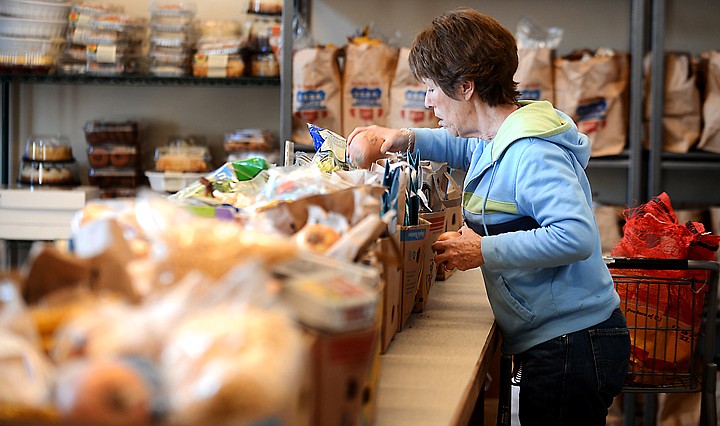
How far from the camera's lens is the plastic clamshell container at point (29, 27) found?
3412mm

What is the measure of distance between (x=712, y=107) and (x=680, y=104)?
12 centimetres

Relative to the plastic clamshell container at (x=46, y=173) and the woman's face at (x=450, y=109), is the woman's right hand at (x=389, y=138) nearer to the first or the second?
the woman's face at (x=450, y=109)

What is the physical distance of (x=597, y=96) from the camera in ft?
10.8

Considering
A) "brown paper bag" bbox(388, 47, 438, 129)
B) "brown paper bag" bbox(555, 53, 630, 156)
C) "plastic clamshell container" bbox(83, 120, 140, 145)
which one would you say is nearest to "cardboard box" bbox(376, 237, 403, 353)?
"brown paper bag" bbox(388, 47, 438, 129)

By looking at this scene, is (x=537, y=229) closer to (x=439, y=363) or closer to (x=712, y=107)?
(x=439, y=363)

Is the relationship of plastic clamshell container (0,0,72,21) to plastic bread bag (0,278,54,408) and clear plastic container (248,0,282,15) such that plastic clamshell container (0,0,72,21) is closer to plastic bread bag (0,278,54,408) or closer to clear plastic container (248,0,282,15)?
clear plastic container (248,0,282,15)

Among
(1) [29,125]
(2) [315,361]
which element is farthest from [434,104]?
(1) [29,125]

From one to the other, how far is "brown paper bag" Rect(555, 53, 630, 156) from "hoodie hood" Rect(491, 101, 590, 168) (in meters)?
1.64

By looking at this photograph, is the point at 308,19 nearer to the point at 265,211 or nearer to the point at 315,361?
the point at 265,211

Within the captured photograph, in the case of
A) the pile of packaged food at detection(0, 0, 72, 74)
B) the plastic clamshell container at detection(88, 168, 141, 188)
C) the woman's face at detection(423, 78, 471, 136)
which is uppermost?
the pile of packaged food at detection(0, 0, 72, 74)

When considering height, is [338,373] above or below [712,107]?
below

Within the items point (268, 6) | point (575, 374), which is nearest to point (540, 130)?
point (575, 374)

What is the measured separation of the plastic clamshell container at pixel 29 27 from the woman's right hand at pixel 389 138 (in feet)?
6.44

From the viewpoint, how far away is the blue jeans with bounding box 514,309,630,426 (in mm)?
1650
